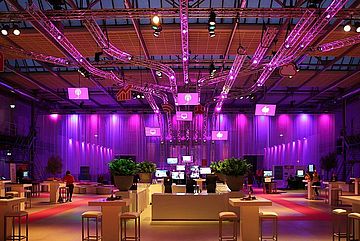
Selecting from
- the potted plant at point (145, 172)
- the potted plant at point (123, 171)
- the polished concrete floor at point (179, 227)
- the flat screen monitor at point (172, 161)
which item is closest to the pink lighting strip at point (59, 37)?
the potted plant at point (145, 172)

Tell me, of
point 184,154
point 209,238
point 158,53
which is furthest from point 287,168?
point 209,238

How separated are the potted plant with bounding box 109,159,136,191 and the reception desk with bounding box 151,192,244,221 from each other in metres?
1.30

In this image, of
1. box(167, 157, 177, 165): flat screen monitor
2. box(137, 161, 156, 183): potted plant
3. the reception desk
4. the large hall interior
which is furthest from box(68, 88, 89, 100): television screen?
box(167, 157, 177, 165): flat screen monitor

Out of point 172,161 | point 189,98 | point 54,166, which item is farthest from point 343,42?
point 172,161

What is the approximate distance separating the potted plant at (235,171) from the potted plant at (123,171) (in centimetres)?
208

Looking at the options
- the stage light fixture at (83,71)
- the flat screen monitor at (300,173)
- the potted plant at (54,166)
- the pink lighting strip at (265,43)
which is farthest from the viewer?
the flat screen monitor at (300,173)

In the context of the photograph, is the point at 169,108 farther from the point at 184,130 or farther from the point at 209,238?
Answer: the point at 209,238

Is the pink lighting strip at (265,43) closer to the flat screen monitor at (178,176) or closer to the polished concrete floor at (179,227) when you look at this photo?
the flat screen monitor at (178,176)

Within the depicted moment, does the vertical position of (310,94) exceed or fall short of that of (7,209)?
it exceeds it

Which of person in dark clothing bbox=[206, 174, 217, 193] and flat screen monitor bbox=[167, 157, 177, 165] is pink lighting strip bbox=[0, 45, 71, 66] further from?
flat screen monitor bbox=[167, 157, 177, 165]

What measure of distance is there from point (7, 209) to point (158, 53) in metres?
9.78

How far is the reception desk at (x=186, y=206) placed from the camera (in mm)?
12312

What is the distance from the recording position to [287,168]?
30781 mm

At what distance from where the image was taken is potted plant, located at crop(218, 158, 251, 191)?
1104 cm
